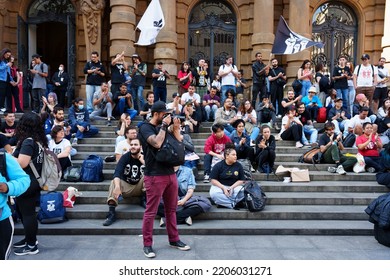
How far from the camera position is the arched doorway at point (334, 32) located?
56.4 ft

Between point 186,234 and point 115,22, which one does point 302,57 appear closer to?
point 115,22

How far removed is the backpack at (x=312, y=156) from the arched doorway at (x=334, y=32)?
879cm

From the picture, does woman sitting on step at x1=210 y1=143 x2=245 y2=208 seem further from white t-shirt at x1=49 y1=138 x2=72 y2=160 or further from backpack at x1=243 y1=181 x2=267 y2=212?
white t-shirt at x1=49 y1=138 x2=72 y2=160

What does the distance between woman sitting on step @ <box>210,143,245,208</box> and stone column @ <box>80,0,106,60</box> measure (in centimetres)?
987

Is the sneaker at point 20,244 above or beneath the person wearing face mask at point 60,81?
beneath

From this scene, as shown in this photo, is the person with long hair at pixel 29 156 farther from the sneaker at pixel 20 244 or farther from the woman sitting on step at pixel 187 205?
the woman sitting on step at pixel 187 205

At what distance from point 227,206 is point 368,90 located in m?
8.17

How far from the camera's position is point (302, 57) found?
15508 millimetres

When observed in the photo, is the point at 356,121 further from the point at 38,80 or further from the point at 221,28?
the point at 38,80

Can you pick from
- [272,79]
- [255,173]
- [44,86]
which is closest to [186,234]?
[255,173]

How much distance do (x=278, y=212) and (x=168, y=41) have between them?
975cm

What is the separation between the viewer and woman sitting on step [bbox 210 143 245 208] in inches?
286

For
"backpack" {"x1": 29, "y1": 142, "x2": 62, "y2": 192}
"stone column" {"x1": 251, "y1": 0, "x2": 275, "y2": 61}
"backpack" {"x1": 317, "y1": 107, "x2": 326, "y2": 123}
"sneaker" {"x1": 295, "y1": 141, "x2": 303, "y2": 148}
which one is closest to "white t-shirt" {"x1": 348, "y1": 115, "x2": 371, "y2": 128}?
"backpack" {"x1": 317, "y1": 107, "x2": 326, "y2": 123}

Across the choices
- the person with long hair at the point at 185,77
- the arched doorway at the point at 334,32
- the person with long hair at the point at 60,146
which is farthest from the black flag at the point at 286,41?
the person with long hair at the point at 60,146
